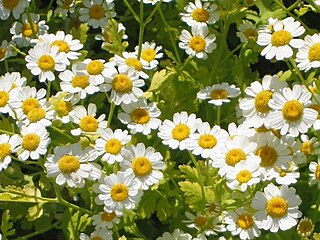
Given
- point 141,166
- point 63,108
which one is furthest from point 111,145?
Result: point 63,108

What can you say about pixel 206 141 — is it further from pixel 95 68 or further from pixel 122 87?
pixel 95 68

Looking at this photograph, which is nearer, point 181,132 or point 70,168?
point 70,168

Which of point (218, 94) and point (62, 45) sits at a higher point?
point (62, 45)

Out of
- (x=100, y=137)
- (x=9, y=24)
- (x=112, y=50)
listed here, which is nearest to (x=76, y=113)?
(x=100, y=137)

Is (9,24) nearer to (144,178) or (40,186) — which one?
(40,186)

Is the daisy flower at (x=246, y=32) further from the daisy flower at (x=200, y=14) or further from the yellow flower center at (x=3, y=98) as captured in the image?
the yellow flower center at (x=3, y=98)

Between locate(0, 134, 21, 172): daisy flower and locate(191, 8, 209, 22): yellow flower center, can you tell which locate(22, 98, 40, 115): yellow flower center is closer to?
locate(0, 134, 21, 172): daisy flower

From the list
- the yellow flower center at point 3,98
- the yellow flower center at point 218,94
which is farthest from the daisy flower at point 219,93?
the yellow flower center at point 3,98
